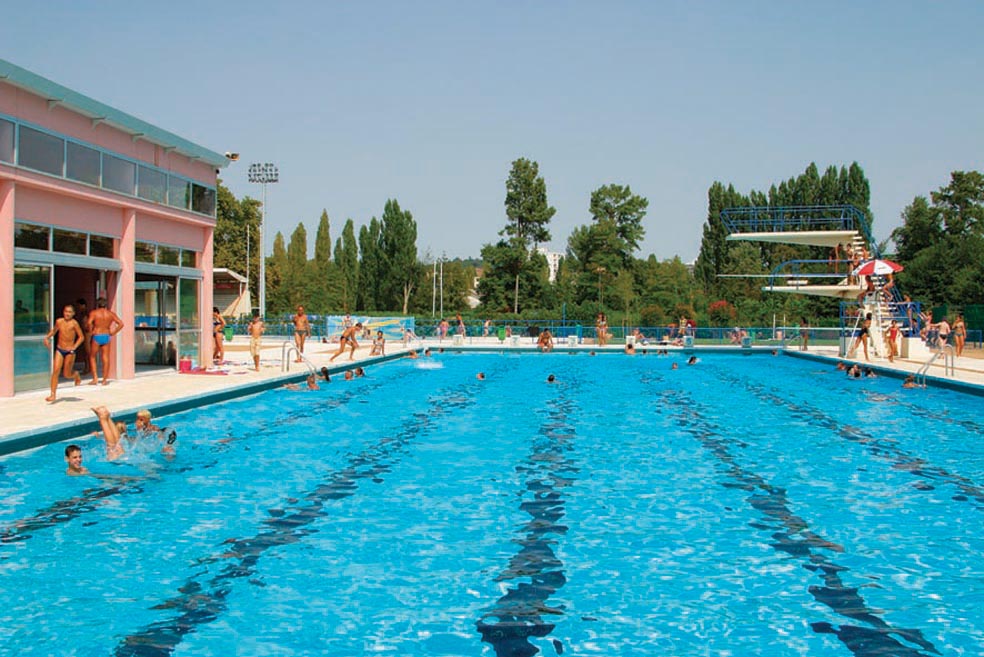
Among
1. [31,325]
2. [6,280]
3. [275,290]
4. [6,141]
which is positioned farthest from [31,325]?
[275,290]

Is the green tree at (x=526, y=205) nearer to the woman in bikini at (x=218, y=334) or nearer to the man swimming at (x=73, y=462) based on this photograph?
the woman in bikini at (x=218, y=334)

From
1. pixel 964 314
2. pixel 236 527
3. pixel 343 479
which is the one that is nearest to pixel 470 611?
pixel 236 527

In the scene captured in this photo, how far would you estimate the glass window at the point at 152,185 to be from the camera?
17594mm

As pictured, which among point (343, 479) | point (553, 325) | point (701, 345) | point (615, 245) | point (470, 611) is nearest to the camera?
point (470, 611)

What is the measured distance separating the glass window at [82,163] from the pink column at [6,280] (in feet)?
5.49

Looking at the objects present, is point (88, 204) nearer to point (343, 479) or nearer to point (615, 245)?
point (343, 479)

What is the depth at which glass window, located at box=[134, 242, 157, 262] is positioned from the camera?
17.7 m

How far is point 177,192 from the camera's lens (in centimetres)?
1917

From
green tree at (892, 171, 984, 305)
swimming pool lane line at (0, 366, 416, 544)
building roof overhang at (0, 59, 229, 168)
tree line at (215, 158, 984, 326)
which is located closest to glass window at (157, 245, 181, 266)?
building roof overhang at (0, 59, 229, 168)

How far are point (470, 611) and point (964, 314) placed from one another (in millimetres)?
43393

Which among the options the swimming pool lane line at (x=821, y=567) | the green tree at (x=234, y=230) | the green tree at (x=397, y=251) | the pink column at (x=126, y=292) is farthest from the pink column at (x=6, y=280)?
the green tree at (x=397, y=251)

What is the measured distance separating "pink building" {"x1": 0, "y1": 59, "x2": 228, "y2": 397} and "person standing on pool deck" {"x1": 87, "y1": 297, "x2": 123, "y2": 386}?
32.8 inches

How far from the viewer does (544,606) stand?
5.30 m

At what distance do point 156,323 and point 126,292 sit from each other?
2348 millimetres
